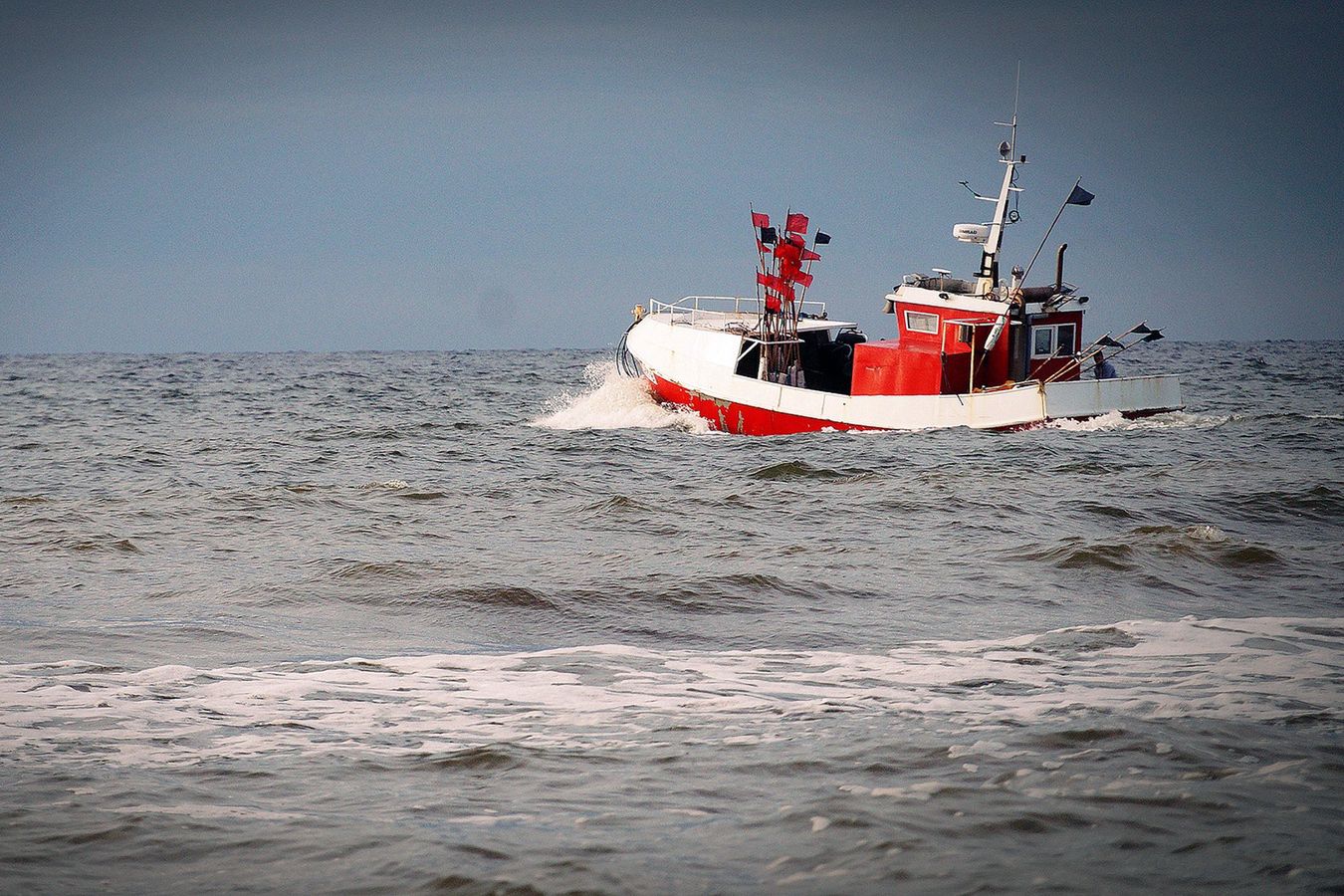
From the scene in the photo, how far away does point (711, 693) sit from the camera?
6.58 meters

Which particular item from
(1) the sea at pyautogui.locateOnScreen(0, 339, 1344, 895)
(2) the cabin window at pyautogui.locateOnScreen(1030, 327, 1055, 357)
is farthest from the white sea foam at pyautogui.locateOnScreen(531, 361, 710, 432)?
(1) the sea at pyautogui.locateOnScreen(0, 339, 1344, 895)

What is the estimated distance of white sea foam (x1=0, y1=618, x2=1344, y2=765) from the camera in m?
5.72

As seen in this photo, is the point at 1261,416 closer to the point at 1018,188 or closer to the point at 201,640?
the point at 1018,188

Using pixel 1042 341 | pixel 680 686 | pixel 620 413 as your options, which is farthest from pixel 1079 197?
pixel 680 686

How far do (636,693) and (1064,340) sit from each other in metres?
19.3

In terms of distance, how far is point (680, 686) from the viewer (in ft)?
22.4

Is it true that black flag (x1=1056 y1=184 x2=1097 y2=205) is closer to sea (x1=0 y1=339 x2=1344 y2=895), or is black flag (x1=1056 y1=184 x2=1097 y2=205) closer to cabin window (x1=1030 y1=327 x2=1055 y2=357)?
cabin window (x1=1030 y1=327 x2=1055 y2=357)

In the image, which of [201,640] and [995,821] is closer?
[995,821]

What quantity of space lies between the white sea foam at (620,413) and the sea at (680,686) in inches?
410

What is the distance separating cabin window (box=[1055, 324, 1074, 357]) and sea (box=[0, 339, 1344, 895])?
22.7 ft

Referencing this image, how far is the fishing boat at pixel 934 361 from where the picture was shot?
22.6m

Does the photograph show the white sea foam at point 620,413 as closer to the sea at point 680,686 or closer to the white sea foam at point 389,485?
the white sea foam at point 389,485

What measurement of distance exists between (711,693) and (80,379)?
64253 mm

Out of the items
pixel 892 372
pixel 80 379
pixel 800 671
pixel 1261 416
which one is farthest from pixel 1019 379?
pixel 80 379
